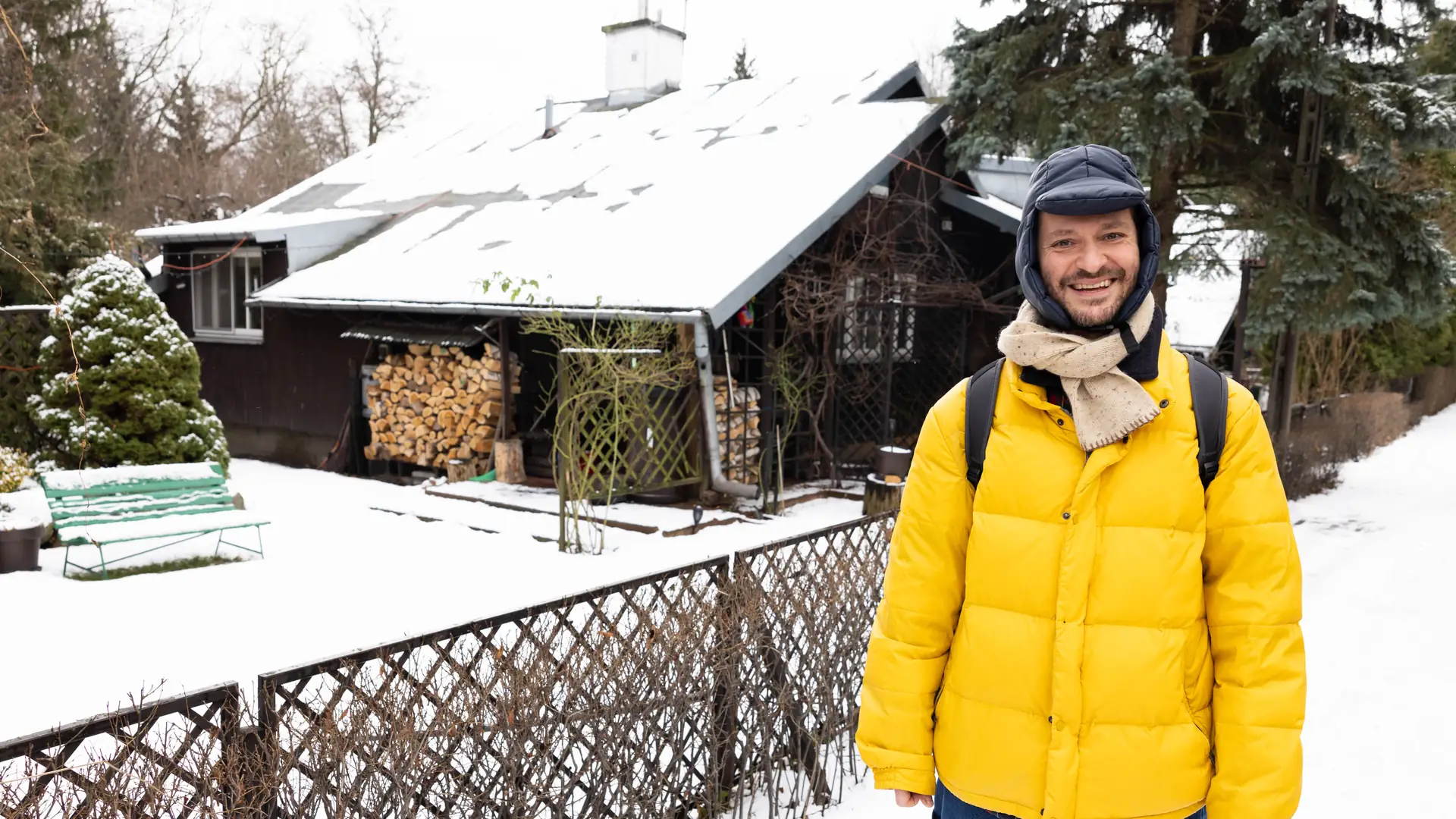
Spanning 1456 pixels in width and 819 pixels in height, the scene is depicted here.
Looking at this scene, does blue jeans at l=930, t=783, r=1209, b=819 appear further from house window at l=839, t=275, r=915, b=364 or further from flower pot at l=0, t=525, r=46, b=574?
house window at l=839, t=275, r=915, b=364

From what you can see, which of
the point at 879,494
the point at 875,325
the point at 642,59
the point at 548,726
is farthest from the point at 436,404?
the point at 548,726

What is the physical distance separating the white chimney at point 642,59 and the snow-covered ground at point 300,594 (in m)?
9.08

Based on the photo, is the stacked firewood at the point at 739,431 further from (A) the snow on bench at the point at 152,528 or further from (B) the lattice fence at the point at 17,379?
(B) the lattice fence at the point at 17,379

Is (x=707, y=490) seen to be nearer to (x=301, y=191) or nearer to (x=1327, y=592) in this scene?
(x=1327, y=592)

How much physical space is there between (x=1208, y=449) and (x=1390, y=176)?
399 inches

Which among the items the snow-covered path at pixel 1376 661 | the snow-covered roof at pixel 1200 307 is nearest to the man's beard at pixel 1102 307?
the snow-covered path at pixel 1376 661

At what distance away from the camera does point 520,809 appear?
3.02 meters

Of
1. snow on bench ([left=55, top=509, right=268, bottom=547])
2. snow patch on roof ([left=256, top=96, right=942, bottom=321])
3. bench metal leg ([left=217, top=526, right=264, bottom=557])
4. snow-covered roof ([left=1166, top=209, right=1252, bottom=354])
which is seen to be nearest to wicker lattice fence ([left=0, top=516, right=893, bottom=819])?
snow on bench ([left=55, top=509, right=268, bottom=547])

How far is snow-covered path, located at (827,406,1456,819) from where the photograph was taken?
437 centimetres

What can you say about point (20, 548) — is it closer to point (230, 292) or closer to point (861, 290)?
point (230, 292)

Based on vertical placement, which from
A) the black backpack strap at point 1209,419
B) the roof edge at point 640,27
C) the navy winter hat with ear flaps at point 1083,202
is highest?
the roof edge at point 640,27

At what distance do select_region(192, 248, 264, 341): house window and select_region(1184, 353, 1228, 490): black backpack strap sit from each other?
14.0m

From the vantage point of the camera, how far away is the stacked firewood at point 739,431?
1045 centimetres

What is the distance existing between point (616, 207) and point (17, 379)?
6566mm
